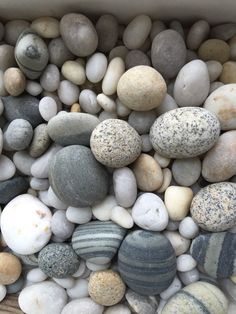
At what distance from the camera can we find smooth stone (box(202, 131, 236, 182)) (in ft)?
2.00

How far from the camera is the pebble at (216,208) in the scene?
603 mm

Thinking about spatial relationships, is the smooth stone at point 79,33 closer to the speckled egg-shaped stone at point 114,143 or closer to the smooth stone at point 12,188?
the speckled egg-shaped stone at point 114,143

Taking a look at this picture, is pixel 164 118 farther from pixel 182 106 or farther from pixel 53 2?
pixel 53 2

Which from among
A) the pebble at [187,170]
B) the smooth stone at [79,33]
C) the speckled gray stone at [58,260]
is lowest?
the speckled gray stone at [58,260]

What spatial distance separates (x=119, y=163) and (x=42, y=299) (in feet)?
1.00

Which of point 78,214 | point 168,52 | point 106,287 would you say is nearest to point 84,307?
point 106,287

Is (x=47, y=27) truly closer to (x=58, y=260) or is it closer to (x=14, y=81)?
(x=14, y=81)

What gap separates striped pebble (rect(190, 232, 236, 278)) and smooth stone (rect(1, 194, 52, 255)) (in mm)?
276

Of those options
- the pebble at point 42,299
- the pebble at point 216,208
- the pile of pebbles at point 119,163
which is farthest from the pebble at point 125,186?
the pebble at point 42,299

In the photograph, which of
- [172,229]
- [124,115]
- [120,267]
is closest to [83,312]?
[120,267]

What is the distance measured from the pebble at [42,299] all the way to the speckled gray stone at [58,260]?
Answer: 0.05 m

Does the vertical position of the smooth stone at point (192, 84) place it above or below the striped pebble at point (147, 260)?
above

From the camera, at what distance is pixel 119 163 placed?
61cm

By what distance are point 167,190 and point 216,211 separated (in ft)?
0.30
